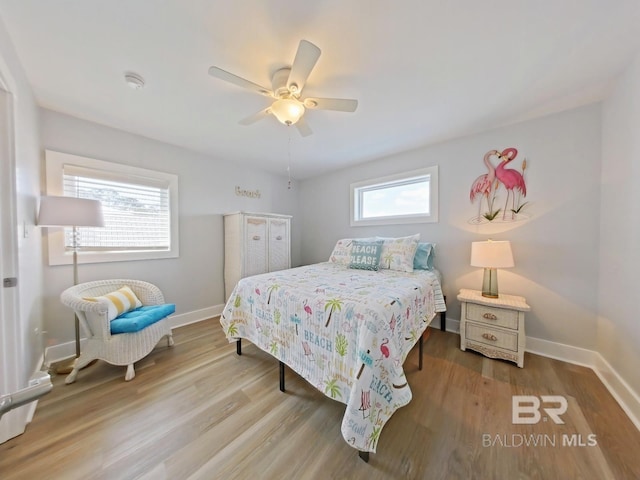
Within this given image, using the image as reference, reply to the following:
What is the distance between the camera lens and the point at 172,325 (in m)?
2.86

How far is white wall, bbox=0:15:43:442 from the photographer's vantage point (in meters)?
1.31

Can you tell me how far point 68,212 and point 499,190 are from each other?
4.11 meters

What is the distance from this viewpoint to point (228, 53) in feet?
4.84

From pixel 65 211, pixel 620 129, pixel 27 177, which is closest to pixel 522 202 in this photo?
pixel 620 129

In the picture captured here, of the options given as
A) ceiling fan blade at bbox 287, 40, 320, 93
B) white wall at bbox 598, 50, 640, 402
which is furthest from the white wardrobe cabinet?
white wall at bbox 598, 50, 640, 402

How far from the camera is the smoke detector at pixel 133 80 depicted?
166 cm

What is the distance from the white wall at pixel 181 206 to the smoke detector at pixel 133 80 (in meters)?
1.09

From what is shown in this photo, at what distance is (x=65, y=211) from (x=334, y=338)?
2386 mm

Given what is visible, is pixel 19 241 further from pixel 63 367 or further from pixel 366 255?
pixel 366 255

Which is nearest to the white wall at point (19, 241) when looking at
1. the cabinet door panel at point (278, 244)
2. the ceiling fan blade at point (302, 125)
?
the ceiling fan blade at point (302, 125)

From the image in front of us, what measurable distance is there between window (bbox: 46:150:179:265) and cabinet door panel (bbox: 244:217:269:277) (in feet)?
2.96

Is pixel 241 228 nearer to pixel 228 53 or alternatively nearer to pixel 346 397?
pixel 228 53

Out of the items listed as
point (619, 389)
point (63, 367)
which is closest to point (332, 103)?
point (619, 389)

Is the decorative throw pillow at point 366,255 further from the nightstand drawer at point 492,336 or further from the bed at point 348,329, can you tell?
the nightstand drawer at point 492,336
